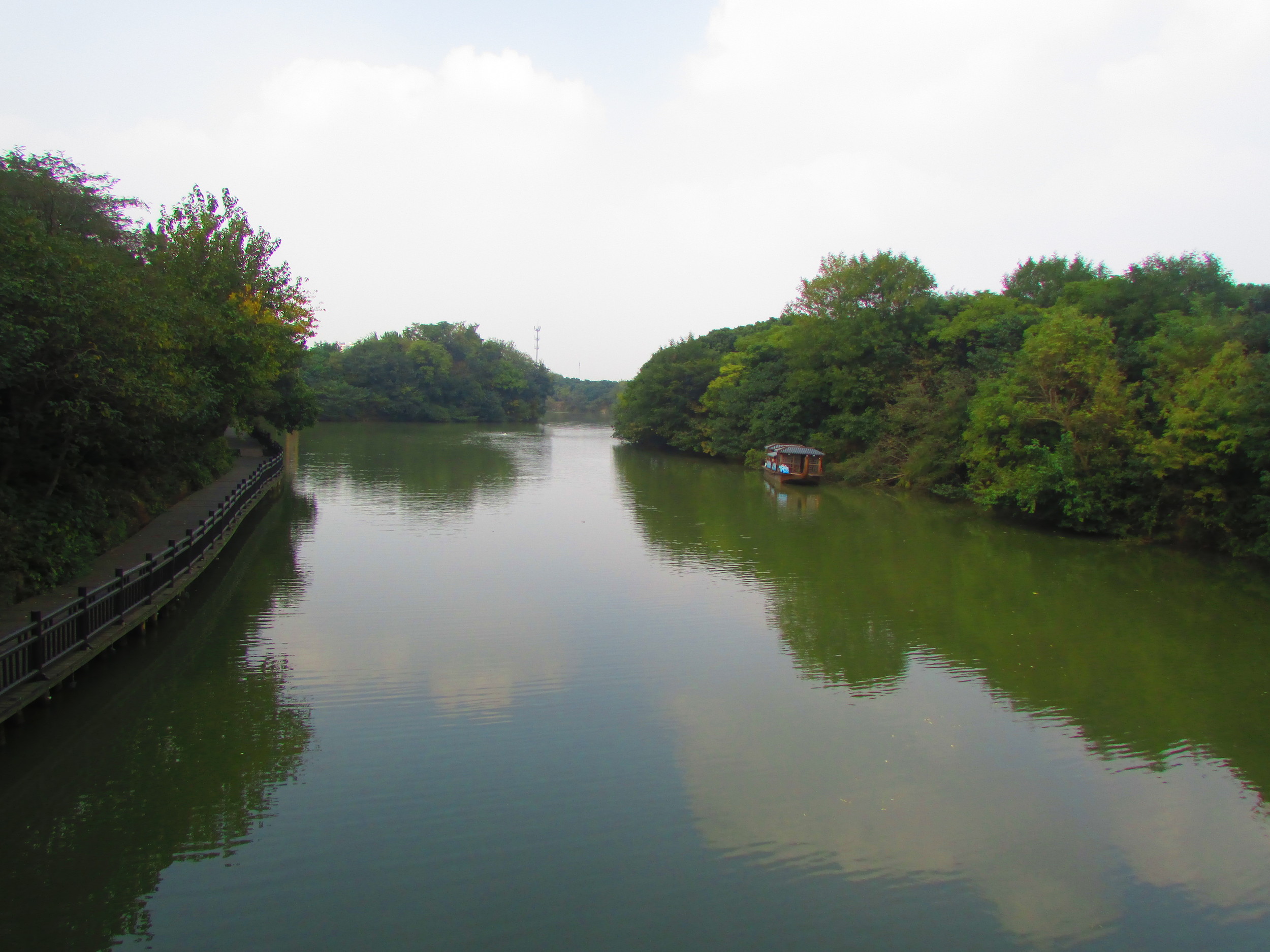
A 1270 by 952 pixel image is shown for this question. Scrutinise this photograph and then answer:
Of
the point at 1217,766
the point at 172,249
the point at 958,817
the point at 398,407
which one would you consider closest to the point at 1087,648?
the point at 1217,766

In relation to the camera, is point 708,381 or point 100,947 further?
point 708,381

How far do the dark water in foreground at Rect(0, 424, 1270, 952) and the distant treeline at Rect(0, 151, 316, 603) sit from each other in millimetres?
2290

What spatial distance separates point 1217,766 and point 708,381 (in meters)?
48.7

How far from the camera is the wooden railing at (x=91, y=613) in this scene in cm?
769

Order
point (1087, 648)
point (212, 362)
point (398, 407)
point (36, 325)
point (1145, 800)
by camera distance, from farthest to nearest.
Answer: point (398, 407) → point (212, 362) → point (1087, 648) → point (36, 325) → point (1145, 800)

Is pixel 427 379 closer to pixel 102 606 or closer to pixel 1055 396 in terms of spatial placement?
pixel 1055 396

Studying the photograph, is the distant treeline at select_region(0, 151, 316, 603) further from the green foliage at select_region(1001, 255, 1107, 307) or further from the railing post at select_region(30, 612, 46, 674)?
the green foliage at select_region(1001, 255, 1107, 307)

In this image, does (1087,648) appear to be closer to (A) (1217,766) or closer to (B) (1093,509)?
(A) (1217,766)

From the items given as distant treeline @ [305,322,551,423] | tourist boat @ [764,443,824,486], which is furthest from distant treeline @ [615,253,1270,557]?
distant treeline @ [305,322,551,423]

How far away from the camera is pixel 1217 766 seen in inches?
335

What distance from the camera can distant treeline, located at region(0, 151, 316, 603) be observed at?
33.2ft

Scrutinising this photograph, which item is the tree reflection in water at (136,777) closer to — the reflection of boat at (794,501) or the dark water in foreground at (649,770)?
the dark water in foreground at (649,770)

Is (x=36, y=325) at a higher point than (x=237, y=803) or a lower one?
higher

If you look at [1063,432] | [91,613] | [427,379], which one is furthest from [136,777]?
[427,379]
